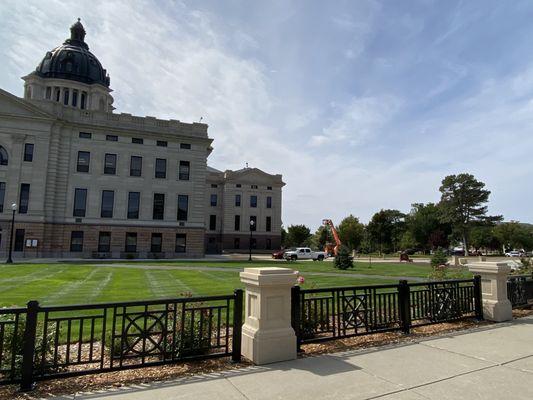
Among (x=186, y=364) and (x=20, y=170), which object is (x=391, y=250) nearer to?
(x=20, y=170)

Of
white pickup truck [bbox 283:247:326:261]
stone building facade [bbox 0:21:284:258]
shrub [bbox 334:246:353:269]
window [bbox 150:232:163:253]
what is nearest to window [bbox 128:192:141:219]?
stone building facade [bbox 0:21:284:258]

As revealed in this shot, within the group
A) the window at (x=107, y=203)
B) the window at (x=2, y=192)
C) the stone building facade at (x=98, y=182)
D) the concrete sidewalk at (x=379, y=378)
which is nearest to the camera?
the concrete sidewalk at (x=379, y=378)

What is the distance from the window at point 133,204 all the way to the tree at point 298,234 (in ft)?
167

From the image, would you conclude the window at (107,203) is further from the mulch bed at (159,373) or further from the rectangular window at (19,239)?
the mulch bed at (159,373)

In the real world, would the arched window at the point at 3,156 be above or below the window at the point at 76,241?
above

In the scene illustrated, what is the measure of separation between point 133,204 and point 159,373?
123ft

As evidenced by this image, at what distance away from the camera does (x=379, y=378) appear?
4977mm

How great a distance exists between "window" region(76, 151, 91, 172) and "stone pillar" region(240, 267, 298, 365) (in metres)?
38.2

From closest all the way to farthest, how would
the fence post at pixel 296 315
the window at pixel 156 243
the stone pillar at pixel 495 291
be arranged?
the fence post at pixel 296 315 → the stone pillar at pixel 495 291 → the window at pixel 156 243

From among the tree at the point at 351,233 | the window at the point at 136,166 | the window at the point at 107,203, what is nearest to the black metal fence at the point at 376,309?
the window at the point at 107,203

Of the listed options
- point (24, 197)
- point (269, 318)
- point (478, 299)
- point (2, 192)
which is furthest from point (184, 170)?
point (269, 318)

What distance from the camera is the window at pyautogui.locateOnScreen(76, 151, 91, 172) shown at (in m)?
38.7

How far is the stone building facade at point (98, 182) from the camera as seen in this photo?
117 ft

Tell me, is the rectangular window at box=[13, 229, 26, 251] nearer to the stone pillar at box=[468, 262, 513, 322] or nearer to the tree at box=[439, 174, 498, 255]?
the stone pillar at box=[468, 262, 513, 322]
